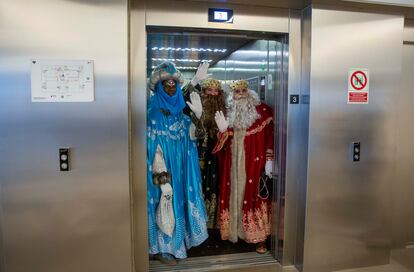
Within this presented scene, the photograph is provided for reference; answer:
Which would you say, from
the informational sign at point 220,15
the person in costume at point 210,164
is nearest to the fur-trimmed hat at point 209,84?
the person in costume at point 210,164

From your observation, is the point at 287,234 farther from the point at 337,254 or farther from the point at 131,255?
the point at 131,255

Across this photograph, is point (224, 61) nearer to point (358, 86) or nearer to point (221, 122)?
point (221, 122)

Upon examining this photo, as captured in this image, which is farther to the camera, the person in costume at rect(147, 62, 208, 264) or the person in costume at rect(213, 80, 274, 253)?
the person in costume at rect(213, 80, 274, 253)

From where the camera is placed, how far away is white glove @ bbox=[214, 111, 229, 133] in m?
2.38

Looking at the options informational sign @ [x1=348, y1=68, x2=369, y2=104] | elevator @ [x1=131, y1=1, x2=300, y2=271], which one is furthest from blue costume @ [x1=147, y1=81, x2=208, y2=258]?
informational sign @ [x1=348, y1=68, x2=369, y2=104]

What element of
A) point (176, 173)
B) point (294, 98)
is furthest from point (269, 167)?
point (176, 173)

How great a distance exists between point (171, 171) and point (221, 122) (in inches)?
22.8

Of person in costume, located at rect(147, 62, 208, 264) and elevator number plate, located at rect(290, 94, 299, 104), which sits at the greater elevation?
elevator number plate, located at rect(290, 94, 299, 104)

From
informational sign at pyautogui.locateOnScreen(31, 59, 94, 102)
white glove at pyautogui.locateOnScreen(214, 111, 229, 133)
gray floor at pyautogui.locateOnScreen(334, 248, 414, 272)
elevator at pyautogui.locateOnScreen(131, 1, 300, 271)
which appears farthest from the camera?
white glove at pyautogui.locateOnScreen(214, 111, 229, 133)

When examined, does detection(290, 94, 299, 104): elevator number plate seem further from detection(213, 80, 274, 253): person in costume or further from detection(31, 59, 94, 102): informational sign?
detection(31, 59, 94, 102): informational sign

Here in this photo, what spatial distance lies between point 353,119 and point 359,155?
28cm

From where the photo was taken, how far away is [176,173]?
Answer: 2252mm

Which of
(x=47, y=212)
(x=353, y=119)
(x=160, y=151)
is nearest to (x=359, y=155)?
(x=353, y=119)

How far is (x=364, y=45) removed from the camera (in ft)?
6.98
